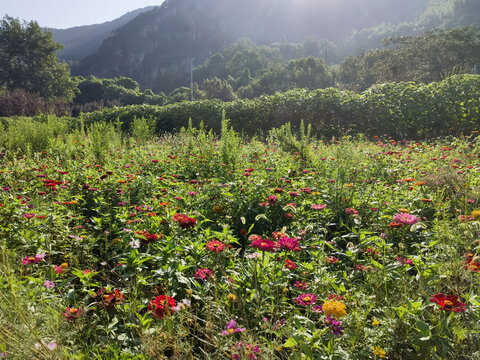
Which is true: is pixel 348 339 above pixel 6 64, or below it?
below

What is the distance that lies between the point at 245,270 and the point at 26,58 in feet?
133

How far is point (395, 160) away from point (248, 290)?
390cm

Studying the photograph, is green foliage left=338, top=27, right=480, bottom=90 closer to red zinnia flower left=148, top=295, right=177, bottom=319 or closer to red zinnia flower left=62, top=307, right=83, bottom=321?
red zinnia flower left=148, top=295, right=177, bottom=319

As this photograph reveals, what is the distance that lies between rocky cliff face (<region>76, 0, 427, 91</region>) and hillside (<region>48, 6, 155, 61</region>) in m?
20.1

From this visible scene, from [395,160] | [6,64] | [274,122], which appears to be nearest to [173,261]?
[395,160]

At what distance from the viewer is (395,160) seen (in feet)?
14.6

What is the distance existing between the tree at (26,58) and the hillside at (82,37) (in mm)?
128817

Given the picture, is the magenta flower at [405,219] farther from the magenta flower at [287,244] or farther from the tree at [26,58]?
the tree at [26,58]

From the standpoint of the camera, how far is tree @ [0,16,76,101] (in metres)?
30.9

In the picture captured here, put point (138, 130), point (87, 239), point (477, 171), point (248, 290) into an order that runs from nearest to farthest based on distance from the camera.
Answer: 1. point (248, 290)
2. point (87, 239)
3. point (477, 171)
4. point (138, 130)

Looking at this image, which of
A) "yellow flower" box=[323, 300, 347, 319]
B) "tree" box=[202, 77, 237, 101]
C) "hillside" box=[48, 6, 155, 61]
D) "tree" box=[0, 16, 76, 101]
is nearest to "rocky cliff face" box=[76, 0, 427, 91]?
"hillside" box=[48, 6, 155, 61]

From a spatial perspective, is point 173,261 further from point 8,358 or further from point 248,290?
point 8,358

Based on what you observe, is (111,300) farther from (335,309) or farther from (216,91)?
(216,91)

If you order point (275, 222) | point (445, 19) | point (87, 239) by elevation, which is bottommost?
point (275, 222)
